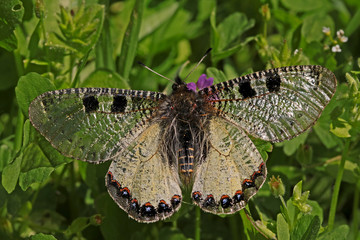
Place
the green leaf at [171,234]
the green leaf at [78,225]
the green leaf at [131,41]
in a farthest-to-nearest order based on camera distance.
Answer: the green leaf at [131,41] < the green leaf at [171,234] < the green leaf at [78,225]

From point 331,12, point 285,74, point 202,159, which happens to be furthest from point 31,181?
point 331,12

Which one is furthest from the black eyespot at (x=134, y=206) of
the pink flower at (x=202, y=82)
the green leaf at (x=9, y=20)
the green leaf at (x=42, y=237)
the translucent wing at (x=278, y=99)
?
the green leaf at (x=9, y=20)

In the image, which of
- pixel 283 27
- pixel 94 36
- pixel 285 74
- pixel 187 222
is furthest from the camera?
pixel 283 27

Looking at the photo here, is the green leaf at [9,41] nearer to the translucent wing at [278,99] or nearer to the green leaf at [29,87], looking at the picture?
the green leaf at [29,87]

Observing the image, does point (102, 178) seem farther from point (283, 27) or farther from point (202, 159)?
point (283, 27)

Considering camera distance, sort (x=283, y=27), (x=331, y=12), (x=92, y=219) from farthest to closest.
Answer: (x=331, y=12), (x=283, y=27), (x=92, y=219)

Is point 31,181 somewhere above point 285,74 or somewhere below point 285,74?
below

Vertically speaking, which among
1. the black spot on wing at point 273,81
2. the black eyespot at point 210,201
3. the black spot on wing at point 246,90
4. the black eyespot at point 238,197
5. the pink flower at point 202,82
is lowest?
the black eyespot at point 210,201

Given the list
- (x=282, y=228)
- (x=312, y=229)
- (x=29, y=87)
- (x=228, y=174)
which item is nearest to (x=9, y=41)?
(x=29, y=87)
